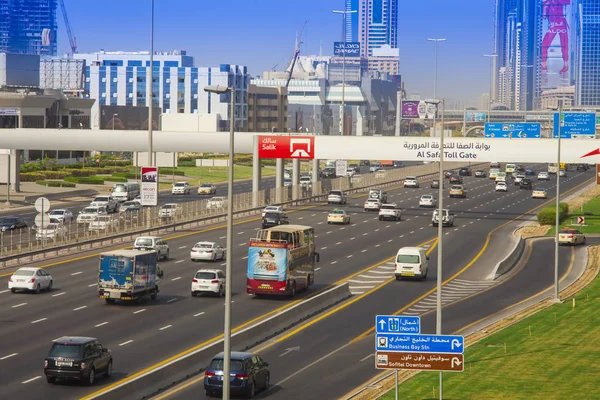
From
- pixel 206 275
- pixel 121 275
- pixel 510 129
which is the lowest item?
pixel 206 275

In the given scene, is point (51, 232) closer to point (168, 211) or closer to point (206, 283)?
point (206, 283)

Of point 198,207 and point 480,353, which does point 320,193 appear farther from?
point 480,353

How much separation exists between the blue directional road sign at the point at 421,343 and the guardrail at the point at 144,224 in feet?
119

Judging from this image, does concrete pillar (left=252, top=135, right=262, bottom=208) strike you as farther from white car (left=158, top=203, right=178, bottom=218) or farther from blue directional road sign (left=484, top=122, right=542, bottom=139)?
blue directional road sign (left=484, top=122, right=542, bottom=139)

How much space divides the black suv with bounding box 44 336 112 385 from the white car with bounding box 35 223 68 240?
30.8 m

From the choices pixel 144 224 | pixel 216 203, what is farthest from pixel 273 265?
pixel 216 203

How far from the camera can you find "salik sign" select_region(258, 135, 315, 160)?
299ft

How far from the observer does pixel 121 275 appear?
48.0 m

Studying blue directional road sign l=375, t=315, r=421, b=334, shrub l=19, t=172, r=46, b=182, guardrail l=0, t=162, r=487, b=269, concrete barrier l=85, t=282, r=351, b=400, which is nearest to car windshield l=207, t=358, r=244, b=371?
concrete barrier l=85, t=282, r=351, b=400

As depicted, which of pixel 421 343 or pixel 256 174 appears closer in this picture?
pixel 421 343

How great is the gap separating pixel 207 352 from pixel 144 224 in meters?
41.7

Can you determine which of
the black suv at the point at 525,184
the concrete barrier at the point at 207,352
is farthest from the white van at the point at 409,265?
A: the black suv at the point at 525,184

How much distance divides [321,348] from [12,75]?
167833 millimetres

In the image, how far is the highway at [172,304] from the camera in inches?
1444
